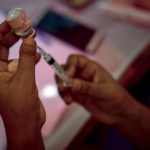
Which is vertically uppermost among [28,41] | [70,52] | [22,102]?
[28,41]

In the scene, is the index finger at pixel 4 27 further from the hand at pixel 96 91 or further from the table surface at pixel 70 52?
the hand at pixel 96 91

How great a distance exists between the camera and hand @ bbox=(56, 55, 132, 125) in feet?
2.02

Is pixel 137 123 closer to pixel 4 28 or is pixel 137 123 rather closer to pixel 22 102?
pixel 22 102

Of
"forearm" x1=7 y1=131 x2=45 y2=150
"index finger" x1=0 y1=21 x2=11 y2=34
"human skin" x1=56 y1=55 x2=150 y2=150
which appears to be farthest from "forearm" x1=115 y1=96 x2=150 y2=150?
"index finger" x1=0 y1=21 x2=11 y2=34

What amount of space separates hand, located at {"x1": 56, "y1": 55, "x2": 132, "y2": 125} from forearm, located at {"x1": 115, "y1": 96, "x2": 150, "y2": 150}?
22 mm

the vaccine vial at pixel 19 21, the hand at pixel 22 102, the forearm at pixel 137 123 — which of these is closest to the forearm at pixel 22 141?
the hand at pixel 22 102

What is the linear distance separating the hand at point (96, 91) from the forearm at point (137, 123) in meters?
0.02

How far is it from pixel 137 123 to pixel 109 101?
0.15 m

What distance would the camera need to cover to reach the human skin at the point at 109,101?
638mm

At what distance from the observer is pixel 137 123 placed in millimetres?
678

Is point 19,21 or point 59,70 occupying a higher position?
point 19,21

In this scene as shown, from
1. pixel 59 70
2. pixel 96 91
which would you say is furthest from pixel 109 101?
pixel 59 70

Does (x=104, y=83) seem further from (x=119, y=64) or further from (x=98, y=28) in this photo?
(x=98, y=28)

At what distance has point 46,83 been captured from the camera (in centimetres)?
78
